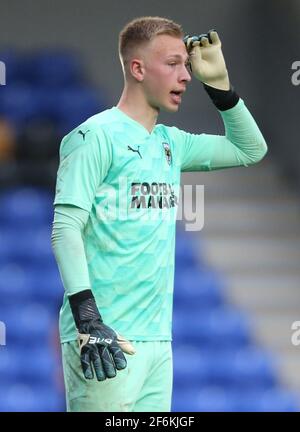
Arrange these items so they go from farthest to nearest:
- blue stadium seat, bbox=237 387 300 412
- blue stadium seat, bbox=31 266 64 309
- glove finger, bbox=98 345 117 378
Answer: blue stadium seat, bbox=31 266 64 309
blue stadium seat, bbox=237 387 300 412
glove finger, bbox=98 345 117 378

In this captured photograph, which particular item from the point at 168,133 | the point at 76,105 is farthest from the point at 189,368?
the point at 168,133

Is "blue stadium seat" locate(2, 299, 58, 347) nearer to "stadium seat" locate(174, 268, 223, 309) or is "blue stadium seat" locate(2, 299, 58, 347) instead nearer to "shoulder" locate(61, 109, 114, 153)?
"stadium seat" locate(174, 268, 223, 309)

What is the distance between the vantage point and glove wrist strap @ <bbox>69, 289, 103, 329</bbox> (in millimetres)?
2531

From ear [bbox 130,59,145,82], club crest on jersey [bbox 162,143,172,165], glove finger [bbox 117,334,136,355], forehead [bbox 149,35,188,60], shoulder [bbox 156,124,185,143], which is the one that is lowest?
glove finger [bbox 117,334,136,355]

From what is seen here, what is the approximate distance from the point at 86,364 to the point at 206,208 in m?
2.95

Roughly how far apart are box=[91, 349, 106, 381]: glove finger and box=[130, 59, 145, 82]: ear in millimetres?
722

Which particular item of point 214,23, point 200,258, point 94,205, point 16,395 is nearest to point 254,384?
point 200,258

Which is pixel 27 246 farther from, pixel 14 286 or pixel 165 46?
pixel 165 46

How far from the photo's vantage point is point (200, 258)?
5.16m

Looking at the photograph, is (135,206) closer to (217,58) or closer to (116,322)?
(116,322)

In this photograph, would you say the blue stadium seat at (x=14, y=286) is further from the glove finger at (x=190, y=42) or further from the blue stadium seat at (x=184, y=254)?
the glove finger at (x=190, y=42)

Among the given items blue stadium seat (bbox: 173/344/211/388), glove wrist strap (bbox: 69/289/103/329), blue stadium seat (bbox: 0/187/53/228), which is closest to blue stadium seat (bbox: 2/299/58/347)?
blue stadium seat (bbox: 0/187/53/228)

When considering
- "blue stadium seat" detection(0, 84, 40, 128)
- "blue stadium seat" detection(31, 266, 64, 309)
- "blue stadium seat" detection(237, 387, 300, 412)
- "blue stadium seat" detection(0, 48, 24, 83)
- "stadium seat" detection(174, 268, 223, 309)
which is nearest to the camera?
"blue stadium seat" detection(237, 387, 300, 412)

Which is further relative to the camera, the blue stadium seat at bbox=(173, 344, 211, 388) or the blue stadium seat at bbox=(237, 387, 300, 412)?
the blue stadium seat at bbox=(173, 344, 211, 388)
